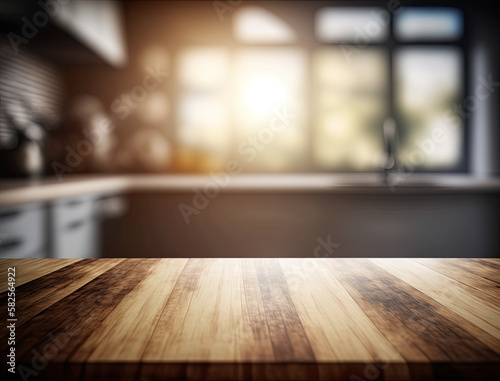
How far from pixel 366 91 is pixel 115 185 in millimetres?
2036

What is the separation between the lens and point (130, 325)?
0.52 metres

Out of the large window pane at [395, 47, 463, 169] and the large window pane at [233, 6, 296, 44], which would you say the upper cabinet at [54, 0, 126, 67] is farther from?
the large window pane at [395, 47, 463, 169]

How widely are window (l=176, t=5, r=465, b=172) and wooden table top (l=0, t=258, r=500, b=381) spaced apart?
2.65m

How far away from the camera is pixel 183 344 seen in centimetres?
46

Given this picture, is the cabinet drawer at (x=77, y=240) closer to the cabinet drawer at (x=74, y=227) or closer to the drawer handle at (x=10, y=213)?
the cabinet drawer at (x=74, y=227)

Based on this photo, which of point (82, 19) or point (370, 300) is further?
point (82, 19)

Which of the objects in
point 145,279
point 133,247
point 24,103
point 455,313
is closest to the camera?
point 455,313

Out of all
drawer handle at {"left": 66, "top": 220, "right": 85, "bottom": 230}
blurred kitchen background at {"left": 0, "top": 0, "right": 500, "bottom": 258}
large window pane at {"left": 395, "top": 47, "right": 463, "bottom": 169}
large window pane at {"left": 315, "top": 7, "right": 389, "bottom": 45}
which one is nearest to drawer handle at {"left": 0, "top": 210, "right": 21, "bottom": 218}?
drawer handle at {"left": 66, "top": 220, "right": 85, "bottom": 230}

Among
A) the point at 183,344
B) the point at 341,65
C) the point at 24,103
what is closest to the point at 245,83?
the point at 341,65

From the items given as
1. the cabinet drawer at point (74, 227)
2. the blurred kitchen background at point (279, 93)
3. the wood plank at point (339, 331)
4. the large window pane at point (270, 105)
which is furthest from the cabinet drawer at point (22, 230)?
the large window pane at point (270, 105)

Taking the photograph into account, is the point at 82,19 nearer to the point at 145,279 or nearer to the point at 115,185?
the point at 115,185

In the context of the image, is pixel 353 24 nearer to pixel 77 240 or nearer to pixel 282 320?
Answer: pixel 77 240

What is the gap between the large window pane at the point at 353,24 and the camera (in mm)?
3338

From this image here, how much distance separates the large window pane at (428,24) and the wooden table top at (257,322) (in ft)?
9.72
